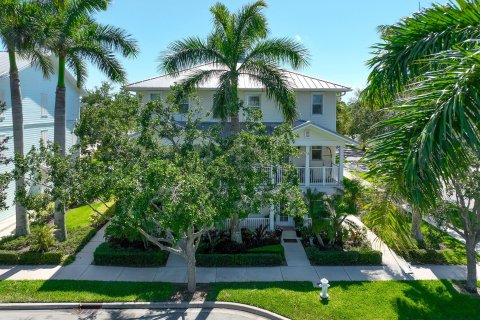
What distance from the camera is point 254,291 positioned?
38.5 feet

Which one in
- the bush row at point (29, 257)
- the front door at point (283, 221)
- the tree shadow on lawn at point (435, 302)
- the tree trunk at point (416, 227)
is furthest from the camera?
the front door at point (283, 221)

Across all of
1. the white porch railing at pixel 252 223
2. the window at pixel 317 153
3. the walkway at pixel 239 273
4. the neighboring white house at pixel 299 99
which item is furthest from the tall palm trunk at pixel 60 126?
the window at pixel 317 153

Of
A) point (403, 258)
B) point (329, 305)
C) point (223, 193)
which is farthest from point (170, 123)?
point (403, 258)

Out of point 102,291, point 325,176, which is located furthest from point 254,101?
point 102,291

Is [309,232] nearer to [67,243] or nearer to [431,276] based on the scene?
[431,276]

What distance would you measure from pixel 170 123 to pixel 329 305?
8229mm

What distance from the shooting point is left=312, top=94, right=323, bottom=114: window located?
20.9 metres

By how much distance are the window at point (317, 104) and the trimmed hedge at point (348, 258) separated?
9.40 meters

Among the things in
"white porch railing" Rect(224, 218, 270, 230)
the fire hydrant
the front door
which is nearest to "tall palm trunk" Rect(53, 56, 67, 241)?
"white porch railing" Rect(224, 218, 270, 230)

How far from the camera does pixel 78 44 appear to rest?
15188 millimetres

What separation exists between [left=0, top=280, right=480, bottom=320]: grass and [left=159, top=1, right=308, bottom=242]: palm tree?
150 inches

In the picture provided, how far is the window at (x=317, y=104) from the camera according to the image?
20.9m

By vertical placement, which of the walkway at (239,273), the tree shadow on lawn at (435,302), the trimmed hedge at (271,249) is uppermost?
the trimmed hedge at (271,249)

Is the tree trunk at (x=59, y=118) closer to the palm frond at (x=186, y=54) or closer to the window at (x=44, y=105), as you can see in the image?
the palm frond at (x=186, y=54)
